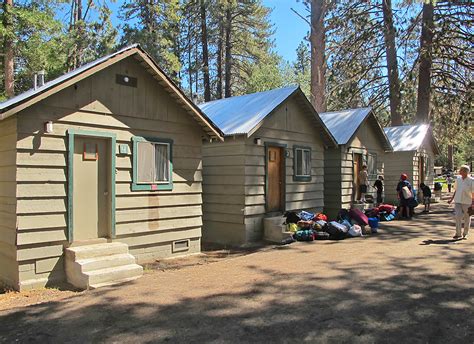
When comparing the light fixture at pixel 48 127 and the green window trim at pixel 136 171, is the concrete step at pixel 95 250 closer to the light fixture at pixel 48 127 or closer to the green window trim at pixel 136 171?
the green window trim at pixel 136 171

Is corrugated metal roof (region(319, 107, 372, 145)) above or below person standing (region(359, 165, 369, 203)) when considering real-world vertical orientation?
above

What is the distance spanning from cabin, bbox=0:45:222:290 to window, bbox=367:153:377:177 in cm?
975

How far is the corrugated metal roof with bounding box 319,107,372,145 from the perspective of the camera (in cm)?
1575

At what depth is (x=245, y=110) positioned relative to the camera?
12.4 metres

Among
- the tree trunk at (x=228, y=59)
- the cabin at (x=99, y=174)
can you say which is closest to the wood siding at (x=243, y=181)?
the cabin at (x=99, y=174)

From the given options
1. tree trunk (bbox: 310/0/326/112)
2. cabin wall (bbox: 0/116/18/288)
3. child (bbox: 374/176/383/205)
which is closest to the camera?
cabin wall (bbox: 0/116/18/288)

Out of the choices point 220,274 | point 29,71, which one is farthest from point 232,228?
point 29,71

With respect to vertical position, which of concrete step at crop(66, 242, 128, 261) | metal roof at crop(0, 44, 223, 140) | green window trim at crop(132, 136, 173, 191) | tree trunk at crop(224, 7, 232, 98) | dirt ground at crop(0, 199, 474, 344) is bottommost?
dirt ground at crop(0, 199, 474, 344)

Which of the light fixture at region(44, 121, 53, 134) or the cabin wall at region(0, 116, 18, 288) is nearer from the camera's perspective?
the cabin wall at region(0, 116, 18, 288)

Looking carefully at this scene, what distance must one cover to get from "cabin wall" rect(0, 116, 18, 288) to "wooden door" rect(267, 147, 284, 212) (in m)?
6.74

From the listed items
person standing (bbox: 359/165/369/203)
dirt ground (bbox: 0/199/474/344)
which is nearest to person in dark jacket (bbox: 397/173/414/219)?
person standing (bbox: 359/165/369/203)

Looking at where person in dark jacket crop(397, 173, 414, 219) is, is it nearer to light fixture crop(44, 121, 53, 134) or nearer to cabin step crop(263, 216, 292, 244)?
cabin step crop(263, 216, 292, 244)

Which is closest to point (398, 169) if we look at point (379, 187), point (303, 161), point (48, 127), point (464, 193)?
point (379, 187)

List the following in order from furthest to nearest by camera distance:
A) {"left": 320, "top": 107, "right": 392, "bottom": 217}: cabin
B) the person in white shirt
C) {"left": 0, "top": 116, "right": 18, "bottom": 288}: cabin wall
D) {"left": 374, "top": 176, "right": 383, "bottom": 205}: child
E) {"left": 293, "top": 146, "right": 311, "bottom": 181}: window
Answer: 1. {"left": 374, "top": 176, "right": 383, "bottom": 205}: child
2. {"left": 320, "top": 107, "right": 392, "bottom": 217}: cabin
3. {"left": 293, "top": 146, "right": 311, "bottom": 181}: window
4. the person in white shirt
5. {"left": 0, "top": 116, "right": 18, "bottom": 288}: cabin wall
